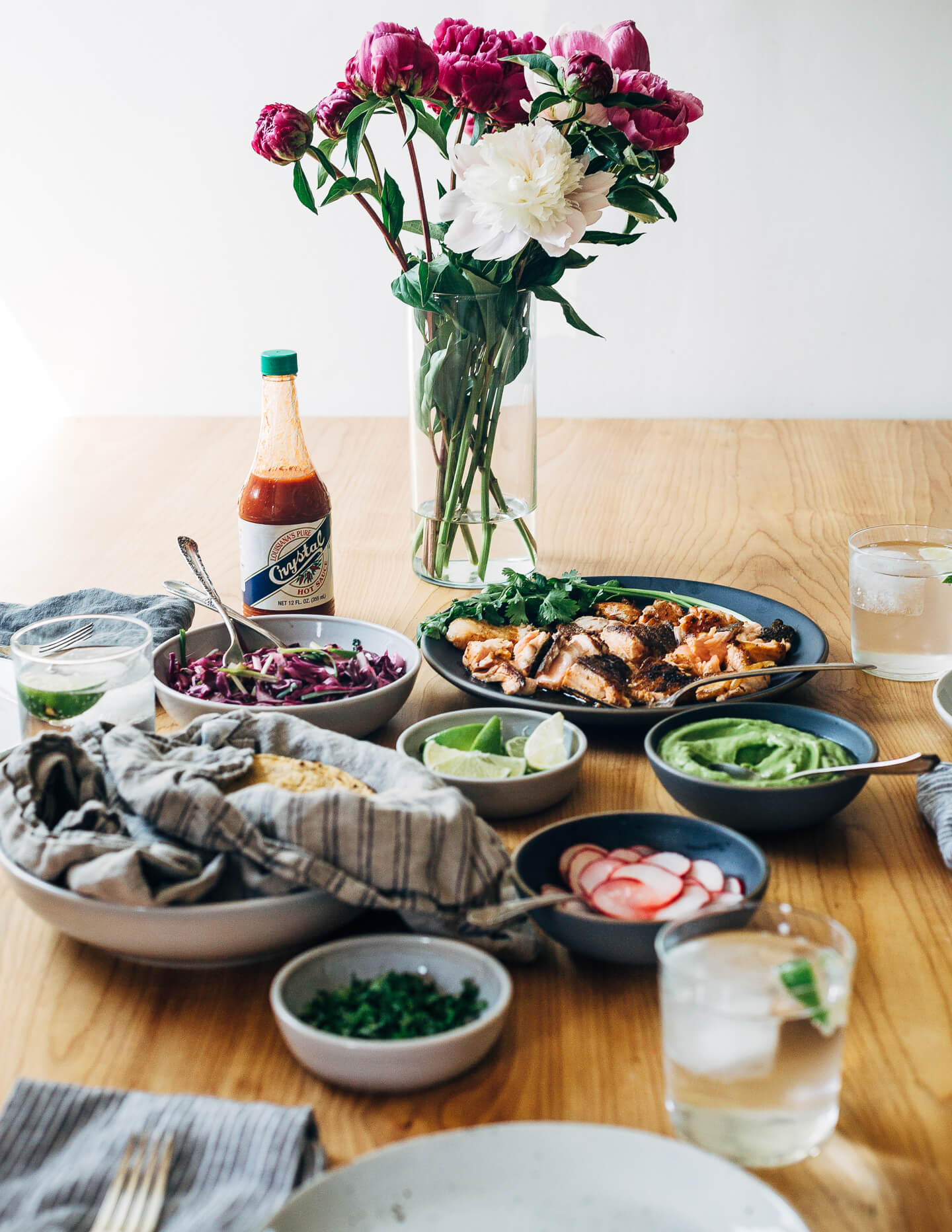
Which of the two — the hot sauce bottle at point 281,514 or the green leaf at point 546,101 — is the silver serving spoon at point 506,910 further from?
the green leaf at point 546,101

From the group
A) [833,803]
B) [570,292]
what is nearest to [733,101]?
[570,292]

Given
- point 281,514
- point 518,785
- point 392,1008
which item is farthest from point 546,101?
point 392,1008

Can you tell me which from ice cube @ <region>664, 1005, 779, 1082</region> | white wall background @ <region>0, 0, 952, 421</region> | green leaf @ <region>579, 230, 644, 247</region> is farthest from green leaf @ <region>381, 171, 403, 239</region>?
white wall background @ <region>0, 0, 952, 421</region>

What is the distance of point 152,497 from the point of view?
6.68 feet

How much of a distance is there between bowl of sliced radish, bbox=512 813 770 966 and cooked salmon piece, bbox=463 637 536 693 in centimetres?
34

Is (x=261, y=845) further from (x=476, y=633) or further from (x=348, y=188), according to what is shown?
(x=348, y=188)

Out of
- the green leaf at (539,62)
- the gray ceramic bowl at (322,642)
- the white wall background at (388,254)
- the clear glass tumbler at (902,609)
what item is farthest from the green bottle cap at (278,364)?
the white wall background at (388,254)

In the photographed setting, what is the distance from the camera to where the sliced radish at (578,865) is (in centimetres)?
84

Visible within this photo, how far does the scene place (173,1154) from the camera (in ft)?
2.11

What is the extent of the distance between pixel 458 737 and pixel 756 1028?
1.64 feet

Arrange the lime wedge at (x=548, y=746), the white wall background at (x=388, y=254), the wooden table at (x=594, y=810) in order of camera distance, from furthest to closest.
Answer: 1. the white wall background at (x=388, y=254)
2. the lime wedge at (x=548, y=746)
3. the wooden table at (x=594, y=810)

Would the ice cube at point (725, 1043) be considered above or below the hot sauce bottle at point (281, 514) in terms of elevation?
below

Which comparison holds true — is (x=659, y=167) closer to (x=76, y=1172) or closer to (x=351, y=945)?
(x=351, y=945)

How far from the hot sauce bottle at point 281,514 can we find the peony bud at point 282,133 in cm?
22
